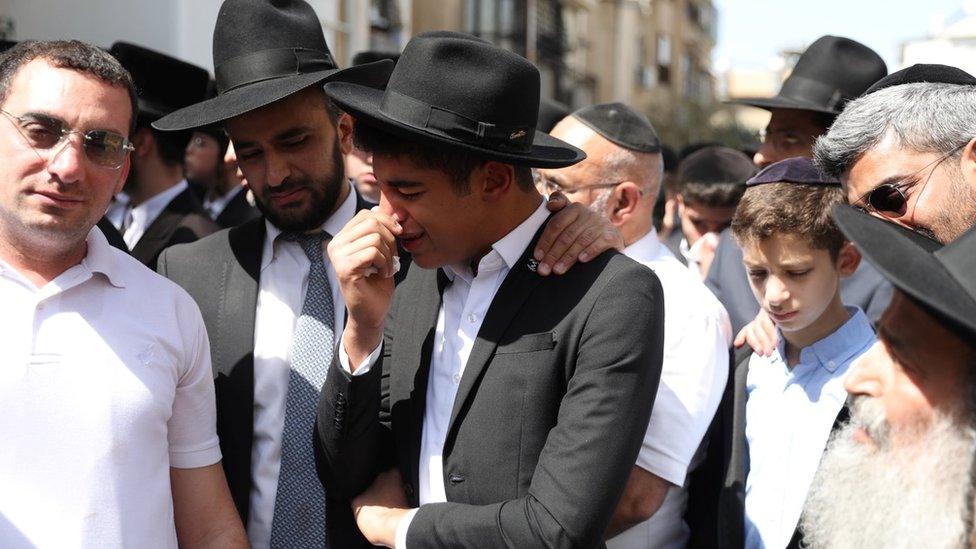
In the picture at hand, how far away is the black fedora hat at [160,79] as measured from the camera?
5.08m

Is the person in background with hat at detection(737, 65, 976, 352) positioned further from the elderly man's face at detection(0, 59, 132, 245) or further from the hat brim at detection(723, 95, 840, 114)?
the elderly man's face at detection(0, 59, 132, 245)

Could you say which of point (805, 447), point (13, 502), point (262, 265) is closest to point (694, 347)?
point (805, 447)

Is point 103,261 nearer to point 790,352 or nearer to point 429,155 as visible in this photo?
point 429,155

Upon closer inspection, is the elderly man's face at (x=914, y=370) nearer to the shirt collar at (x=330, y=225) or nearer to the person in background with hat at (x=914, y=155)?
the person in background with hat at (x=914, y=155)

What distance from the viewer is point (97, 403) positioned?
2.42 meters

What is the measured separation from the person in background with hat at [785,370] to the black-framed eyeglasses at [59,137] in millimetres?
1999

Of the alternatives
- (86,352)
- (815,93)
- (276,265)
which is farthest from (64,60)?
(815,93)

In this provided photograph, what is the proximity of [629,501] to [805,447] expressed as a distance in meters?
0.59

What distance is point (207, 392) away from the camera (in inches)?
107

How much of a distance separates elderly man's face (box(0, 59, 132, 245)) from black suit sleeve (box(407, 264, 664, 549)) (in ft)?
3.86

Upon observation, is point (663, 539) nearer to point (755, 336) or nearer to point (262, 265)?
point (755, 336)

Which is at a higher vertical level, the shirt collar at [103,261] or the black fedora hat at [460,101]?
the black fedora hat at [460,101]

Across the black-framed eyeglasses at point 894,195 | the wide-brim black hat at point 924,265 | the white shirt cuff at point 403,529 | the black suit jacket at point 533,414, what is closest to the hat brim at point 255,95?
the black suit jacket at point 533,414

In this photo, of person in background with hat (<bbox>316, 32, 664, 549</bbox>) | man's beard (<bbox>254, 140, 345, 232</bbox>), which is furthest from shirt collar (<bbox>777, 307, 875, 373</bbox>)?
man's beard (<bbox>254, 140, 345, 232</bbox>)
